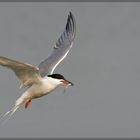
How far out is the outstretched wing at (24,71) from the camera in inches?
408

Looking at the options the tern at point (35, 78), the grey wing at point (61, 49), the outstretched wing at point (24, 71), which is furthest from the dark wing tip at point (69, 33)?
the outstretched wing at point (24, 71)

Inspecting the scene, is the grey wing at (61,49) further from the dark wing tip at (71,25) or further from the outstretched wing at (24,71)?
the outstretched wing at (24,71)

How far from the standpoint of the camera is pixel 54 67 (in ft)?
41.8

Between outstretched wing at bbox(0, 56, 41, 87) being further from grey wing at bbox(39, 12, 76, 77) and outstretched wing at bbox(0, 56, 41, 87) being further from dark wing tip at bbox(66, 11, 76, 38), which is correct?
dark wing tip at bbox(66, 11, 76, 38)

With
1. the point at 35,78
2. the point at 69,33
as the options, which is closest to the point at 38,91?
the point at 35,78

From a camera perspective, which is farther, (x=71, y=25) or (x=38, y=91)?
(x=71, y=25)

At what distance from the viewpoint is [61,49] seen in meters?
13.7

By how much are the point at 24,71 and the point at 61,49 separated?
96.9 inches

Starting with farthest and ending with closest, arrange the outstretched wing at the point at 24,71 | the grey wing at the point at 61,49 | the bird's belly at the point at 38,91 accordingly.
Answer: the grey wing at the point at 61,49
the bird's belly at the point at 38,91
the outstretched wing at the point at 24,71

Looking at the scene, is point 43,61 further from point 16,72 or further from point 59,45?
point 16,72

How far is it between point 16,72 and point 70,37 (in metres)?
2.89

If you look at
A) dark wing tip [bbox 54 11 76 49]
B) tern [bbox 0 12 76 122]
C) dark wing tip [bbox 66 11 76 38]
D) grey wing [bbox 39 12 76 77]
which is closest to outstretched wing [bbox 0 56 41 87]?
tern [bbox 0 12 76 122]

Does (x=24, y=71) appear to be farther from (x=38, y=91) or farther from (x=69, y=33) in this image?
(x=69, y=33)

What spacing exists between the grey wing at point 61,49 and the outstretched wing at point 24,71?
2.43 feet
